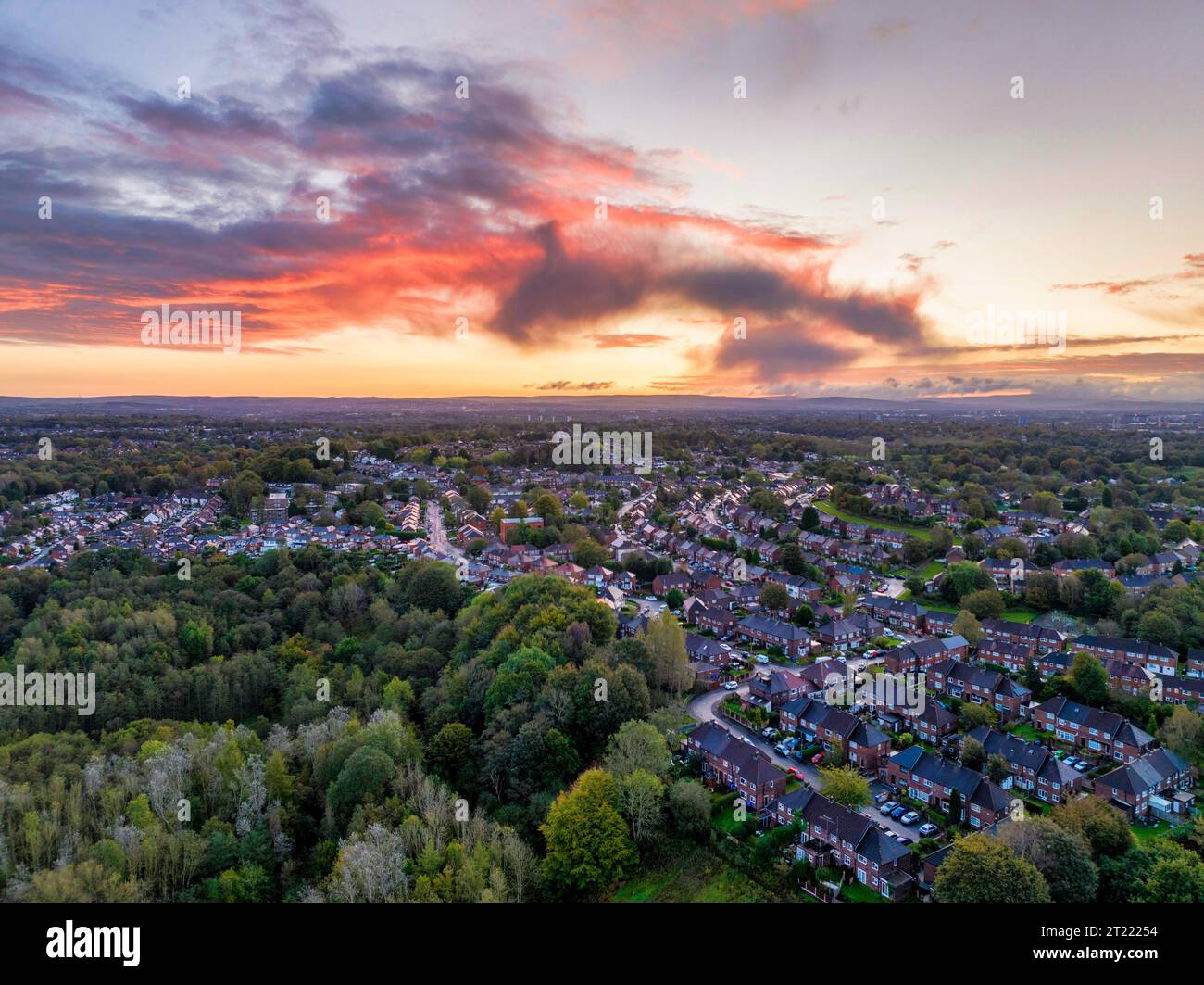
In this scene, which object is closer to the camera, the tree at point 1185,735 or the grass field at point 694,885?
the grass field at point 694,885

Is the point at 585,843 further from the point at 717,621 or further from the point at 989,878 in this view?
the point at 717,621

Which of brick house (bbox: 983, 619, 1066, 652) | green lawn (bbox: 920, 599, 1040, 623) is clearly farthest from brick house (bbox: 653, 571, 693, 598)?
brick house (bbox: 983, 619, 1066, 652)

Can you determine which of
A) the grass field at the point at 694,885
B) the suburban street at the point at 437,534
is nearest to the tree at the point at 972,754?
the grass field at the point at 694,885

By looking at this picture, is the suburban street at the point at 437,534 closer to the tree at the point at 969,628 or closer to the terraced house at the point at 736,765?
the terraced house at the point at 736,765

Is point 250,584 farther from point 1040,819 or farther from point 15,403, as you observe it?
point 15,403

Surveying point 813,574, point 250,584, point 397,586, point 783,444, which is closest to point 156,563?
point 250,584

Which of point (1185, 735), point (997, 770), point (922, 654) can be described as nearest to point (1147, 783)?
point (1185, 735)
